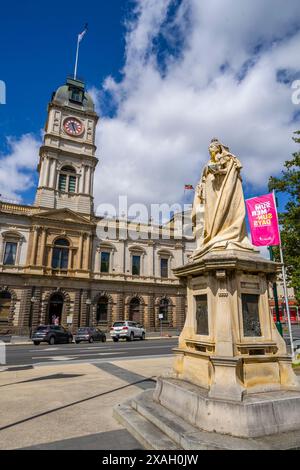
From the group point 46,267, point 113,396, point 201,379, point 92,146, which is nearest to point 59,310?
point 46,267

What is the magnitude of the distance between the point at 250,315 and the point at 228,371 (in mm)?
1118

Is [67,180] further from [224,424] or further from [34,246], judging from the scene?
[224,424]

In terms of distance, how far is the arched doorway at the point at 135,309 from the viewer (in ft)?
126

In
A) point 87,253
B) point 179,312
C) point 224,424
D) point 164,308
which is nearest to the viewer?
point 224,424

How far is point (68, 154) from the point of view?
39688 millimetres

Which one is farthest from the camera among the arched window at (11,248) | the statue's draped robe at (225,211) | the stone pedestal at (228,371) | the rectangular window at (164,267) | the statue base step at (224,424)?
the rectangular window at (164,267)

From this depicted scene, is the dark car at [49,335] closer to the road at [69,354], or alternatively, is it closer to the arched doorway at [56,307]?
the road at [69,354]

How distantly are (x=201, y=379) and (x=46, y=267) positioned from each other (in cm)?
3155

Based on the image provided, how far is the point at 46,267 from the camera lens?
33.8 m

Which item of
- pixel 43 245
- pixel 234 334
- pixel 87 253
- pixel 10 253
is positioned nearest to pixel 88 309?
pixel 87 253

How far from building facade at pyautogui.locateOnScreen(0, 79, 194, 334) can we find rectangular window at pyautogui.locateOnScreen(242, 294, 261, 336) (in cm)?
2996

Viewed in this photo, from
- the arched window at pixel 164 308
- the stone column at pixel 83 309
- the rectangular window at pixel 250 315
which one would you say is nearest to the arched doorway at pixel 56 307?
the stone column at pixel 83 309

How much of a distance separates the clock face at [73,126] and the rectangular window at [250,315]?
41012mm
